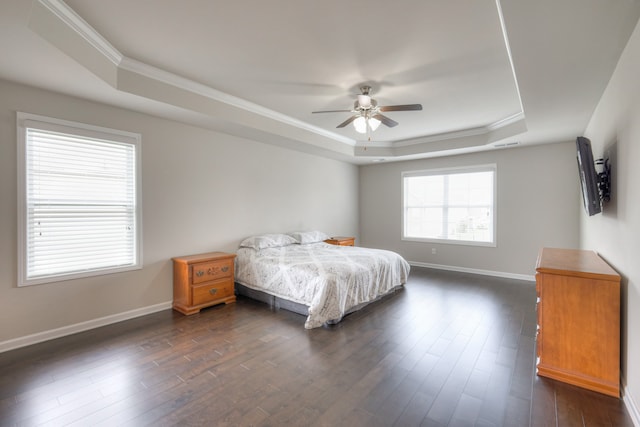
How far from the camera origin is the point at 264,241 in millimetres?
4656

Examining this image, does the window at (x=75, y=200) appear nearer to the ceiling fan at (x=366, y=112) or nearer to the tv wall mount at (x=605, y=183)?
the ceiling fan at (x=366, y=112)

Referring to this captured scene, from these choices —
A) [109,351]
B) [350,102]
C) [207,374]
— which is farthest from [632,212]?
[109,351]

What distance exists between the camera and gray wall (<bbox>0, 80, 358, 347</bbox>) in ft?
8.97

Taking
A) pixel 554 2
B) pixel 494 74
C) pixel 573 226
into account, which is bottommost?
pixel 573 226

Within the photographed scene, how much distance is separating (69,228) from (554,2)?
4361mm

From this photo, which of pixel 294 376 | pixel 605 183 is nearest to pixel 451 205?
pixel 605 183

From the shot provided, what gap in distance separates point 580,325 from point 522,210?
3.63 meters

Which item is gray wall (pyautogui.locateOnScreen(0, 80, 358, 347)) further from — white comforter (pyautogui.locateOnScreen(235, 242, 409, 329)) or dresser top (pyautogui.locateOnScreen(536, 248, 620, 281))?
dresser top (pyautogui.locateOnScreen(536, 248, 620, 281))

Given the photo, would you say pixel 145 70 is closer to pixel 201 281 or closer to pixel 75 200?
pixel 75 200

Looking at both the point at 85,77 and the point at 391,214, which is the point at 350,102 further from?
the point at 391,214

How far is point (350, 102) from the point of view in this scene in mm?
3879

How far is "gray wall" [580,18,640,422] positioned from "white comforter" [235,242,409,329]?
230cm

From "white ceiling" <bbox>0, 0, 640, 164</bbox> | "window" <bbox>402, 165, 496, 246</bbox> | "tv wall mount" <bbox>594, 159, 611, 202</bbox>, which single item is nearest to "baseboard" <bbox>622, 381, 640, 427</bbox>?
"tv wall mount" <bbox>594, 159, 611, 202</bbox>

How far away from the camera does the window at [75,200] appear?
9.25 feet
